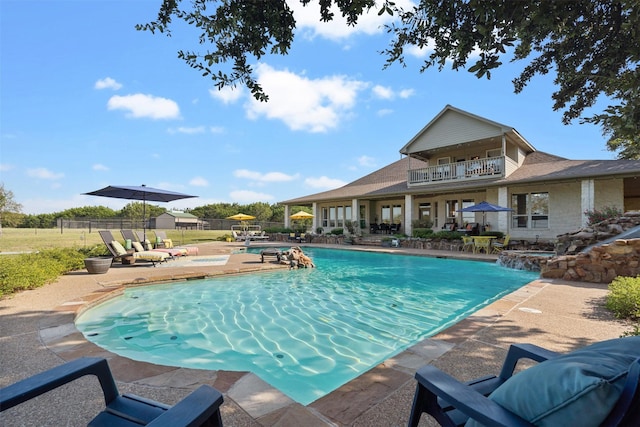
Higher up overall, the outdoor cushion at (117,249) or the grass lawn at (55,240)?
the outdoor cushion at (117,249)

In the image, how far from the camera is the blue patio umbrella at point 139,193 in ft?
37.6

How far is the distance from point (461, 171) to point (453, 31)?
15502 mm

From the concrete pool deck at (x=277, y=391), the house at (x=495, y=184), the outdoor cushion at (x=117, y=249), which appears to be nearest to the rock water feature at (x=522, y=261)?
the house at (x=495, y=184)

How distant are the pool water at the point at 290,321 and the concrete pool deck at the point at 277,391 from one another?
728 mm

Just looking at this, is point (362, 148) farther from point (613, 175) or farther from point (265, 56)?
point (265, 56)

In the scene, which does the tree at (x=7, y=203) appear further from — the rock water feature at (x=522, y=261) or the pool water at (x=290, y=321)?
the rock water feature at (x=522, y=261)

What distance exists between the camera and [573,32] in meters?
3.40

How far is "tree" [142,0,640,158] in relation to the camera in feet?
8.65

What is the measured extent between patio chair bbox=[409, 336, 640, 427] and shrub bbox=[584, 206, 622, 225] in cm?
1445

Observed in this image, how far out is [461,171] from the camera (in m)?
17.1

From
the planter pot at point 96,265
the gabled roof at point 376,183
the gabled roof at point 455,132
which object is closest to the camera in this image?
the planter pot at point 96,265

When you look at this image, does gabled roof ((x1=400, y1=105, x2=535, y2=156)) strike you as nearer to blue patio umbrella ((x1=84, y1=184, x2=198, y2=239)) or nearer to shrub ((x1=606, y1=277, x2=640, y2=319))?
shrub ((x1=606, y1=277, x2=640, y2=319))

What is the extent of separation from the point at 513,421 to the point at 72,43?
1185 centimetres

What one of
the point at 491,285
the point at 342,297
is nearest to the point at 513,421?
the point at 342,297
